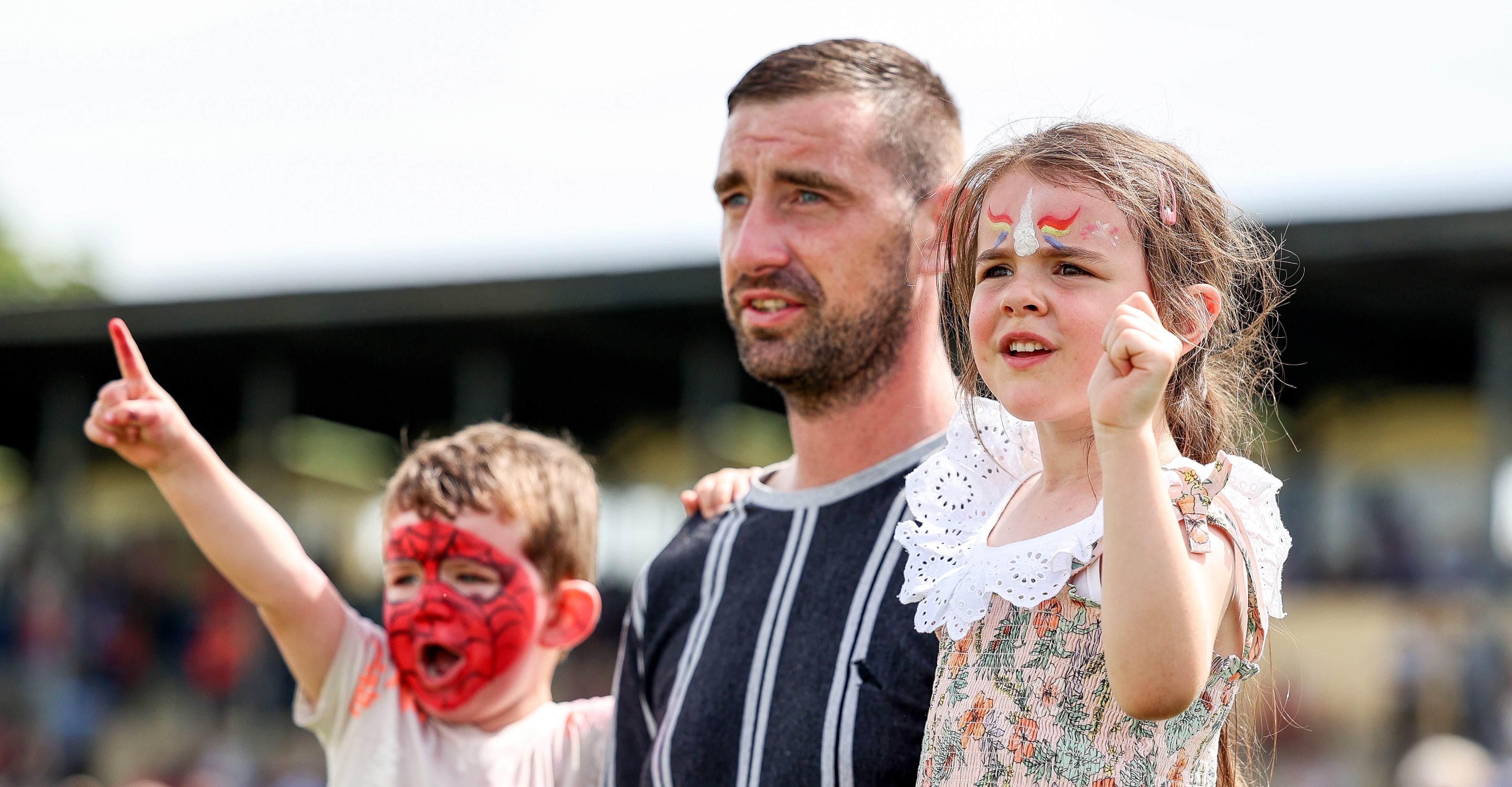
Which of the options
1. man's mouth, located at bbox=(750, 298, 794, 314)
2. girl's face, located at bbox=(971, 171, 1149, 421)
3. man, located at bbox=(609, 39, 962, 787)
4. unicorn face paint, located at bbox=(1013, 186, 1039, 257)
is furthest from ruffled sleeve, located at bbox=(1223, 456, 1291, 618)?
man's mouth, located at bbox=(750, 298, 794, 314)

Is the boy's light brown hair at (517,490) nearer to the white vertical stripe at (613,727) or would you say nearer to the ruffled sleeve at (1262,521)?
the white vertical stripe at (613,727)

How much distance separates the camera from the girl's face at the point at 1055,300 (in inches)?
68.9

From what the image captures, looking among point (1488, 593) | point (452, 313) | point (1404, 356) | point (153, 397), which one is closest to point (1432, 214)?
point (1488, 593)

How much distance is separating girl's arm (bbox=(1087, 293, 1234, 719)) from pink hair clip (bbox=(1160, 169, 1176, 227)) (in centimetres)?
28

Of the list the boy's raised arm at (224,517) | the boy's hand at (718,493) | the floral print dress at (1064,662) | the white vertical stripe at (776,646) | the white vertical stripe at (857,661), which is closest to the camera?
the floral print dress at (1064,662)

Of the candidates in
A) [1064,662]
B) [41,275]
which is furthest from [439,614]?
[41,275]

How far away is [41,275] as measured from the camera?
51.8 meters

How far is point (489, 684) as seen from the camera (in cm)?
286

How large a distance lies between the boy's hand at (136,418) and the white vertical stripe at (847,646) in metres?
1.24

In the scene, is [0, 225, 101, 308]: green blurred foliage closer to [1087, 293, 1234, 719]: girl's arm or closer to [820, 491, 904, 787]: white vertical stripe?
[820, 491, 904, 787]: white vertical stripe

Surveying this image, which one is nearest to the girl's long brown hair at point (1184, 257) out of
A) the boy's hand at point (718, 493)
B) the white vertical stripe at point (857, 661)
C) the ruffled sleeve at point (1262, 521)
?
the ruffled sleeve at point (1262, 521)

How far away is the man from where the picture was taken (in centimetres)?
242

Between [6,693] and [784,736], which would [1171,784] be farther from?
[6,693]

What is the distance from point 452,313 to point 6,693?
6971mm
